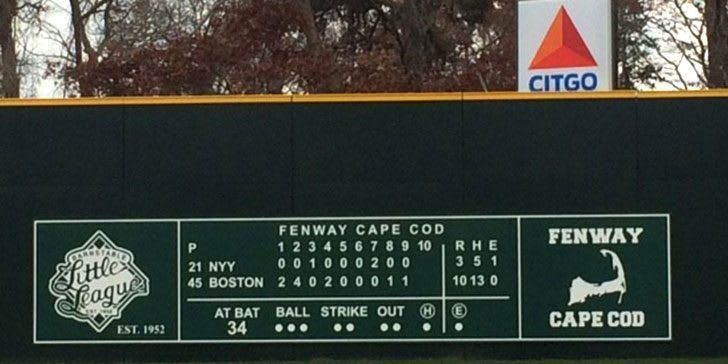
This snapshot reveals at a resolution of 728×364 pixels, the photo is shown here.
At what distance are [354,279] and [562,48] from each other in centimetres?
373

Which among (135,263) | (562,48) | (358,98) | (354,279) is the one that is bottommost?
(354,279)

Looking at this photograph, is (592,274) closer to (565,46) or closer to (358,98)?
(358,98)

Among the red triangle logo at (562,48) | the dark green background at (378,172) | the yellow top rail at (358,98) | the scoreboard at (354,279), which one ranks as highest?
the red triangle logo at (562,48)

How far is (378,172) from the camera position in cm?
1622

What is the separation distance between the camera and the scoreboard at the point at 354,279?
16094 mm

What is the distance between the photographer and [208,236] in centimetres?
1622

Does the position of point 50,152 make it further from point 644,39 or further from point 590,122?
point 644,39

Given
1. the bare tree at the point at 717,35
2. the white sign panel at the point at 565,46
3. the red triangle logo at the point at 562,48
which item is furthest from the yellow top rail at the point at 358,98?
the bare tree at the point at 717,35

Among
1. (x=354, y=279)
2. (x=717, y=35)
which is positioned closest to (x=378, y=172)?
(x=354, y=279)

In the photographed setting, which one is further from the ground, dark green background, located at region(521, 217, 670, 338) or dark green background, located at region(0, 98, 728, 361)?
dark green background, located at region(0, 98, 728, 361)

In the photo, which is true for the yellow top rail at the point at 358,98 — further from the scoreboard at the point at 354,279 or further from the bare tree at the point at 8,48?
the bare tree at the point at 8,48

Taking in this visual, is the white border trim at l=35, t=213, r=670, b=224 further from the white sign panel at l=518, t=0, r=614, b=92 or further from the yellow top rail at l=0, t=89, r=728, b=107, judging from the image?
the white sign panel at l=518, t=0, r=614, b=92

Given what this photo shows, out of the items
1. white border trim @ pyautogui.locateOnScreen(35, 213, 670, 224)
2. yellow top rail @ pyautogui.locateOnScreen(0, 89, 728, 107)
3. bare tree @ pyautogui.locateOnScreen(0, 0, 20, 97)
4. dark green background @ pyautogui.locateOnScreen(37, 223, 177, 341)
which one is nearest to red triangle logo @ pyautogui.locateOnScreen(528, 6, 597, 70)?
yellow top rail @ pyautogui.locateOnScreen(0, 89, 728, 107)

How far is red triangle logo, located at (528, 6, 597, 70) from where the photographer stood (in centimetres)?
1770
